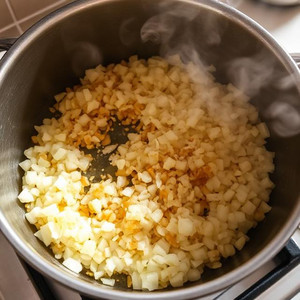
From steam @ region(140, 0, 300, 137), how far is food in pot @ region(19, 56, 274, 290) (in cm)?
3

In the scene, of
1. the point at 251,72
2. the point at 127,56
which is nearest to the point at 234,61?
the point at 251,72

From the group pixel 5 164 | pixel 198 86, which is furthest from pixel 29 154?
pixel 198 86

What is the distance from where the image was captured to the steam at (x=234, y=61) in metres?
0.94

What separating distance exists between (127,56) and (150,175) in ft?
1.16

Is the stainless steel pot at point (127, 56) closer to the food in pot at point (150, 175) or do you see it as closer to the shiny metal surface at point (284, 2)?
the food in pot at point (150, 175)

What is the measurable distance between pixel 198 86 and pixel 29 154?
0.47m

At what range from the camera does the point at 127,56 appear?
3.77 ft

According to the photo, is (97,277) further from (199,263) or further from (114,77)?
(114,77)

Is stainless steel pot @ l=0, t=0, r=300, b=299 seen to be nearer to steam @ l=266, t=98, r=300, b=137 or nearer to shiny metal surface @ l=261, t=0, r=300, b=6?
steam @ l=266, t=98, r=300, b=137

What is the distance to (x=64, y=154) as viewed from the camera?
3.38ft

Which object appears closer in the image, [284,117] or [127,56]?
[284,117]

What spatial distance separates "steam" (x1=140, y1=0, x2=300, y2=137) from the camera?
94cm

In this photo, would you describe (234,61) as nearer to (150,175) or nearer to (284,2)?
(284,2)

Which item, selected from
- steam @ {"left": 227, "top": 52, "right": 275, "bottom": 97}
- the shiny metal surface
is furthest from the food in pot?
the shiny metal surface
